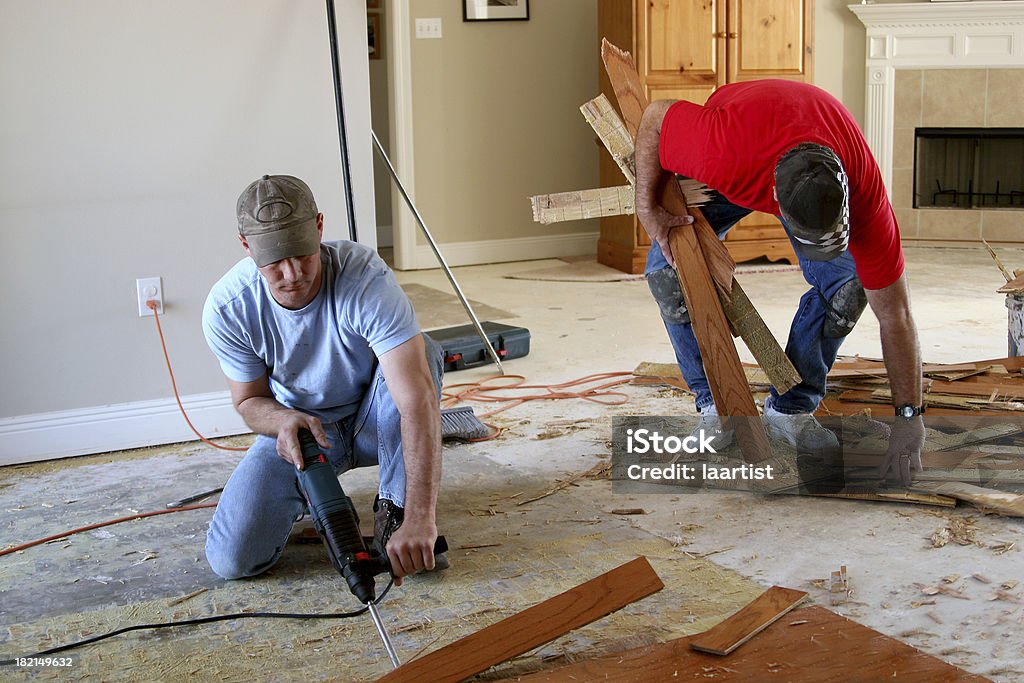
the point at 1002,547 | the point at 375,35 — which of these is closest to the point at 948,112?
the point at 375,35

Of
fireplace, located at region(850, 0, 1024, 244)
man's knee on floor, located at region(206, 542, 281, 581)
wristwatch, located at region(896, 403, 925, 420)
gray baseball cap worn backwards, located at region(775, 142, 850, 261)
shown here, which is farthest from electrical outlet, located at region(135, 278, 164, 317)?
fireplace, located at region(850, 0, 1024, 244)

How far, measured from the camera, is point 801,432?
3057mm

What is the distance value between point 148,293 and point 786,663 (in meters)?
2.27

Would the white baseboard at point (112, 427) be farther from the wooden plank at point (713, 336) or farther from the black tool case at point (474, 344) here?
the wooden plank at point (713, 336)

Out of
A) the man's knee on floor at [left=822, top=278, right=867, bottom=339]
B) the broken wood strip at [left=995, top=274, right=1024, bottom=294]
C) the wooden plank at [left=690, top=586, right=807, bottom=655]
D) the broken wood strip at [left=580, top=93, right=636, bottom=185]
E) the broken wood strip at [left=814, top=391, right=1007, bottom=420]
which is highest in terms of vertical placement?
the broken wood strip at [left=580, top=93, right=636, bottom=185]

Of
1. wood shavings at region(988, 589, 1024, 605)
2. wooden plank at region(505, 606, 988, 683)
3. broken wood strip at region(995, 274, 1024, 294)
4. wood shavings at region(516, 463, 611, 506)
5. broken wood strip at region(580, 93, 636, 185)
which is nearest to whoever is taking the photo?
wooden plank at region(505, 606, 988, 683)

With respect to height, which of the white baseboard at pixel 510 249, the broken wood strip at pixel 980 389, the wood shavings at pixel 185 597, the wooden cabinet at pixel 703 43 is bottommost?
the wood shavings at pixel 185 597

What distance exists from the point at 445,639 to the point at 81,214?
6.18ft

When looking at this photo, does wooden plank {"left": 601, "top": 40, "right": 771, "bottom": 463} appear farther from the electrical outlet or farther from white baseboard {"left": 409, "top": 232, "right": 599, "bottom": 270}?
white baseboard {"left": 409, "top": 232, "right": 599, "bottom": 270}

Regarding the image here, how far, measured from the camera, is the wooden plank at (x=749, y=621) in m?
1.89

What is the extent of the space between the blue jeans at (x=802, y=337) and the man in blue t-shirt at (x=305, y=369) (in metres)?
0.84

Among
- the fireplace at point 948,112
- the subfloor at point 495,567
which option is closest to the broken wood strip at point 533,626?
the subfloor at point 495,567

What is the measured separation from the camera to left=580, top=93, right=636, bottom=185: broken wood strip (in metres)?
2.96

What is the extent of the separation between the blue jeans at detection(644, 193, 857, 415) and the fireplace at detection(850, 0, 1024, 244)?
167 inches
